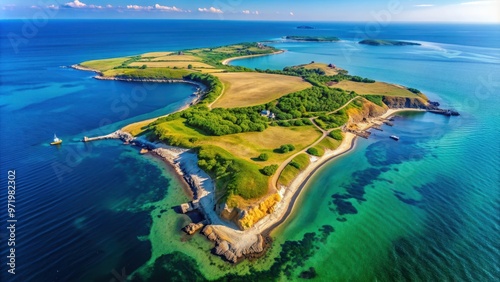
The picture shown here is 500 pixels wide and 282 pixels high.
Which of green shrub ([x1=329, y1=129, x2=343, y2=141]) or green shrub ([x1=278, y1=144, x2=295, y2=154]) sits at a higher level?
green shrub ([x1=278, y1=144, x2=295, y2=154])

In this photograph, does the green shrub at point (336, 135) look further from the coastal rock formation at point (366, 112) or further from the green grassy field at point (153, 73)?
the green grassy field at point (153, 73)

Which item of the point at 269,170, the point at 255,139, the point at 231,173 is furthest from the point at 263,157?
the point at 255,139

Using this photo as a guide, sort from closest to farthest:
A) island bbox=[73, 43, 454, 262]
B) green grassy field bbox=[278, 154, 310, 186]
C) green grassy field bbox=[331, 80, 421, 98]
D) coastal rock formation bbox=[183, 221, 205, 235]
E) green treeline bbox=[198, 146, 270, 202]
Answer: coastal rock formation bbox=[183, 221, 205, 235], island bbox=[73, 43, 454, 262], green treeline bbox=[198, 146, 270, 202], green grassy field bbox=[278, 154, 310, 186], green grassy field bbox=[331, 80, 421, 98]

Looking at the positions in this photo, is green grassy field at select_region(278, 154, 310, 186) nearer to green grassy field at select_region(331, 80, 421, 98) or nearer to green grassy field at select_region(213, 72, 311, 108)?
green grassy field at select_region(213, 72, 311, 108)

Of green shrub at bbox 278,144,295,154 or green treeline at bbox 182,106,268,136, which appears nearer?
green shrub at bbox 278,144,295,154

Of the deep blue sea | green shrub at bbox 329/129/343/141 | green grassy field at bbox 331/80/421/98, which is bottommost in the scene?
the deep blue sea

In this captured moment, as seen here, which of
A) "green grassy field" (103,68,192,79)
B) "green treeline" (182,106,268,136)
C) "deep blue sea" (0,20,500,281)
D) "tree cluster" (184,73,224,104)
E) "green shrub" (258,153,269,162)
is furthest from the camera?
"green grassy field" (103,68,192,79)

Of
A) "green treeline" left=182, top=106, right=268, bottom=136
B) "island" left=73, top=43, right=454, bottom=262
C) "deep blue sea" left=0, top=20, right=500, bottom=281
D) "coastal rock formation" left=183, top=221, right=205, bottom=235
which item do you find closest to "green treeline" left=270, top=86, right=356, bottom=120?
"island" left=73, top=43, right=454, bottom=262
